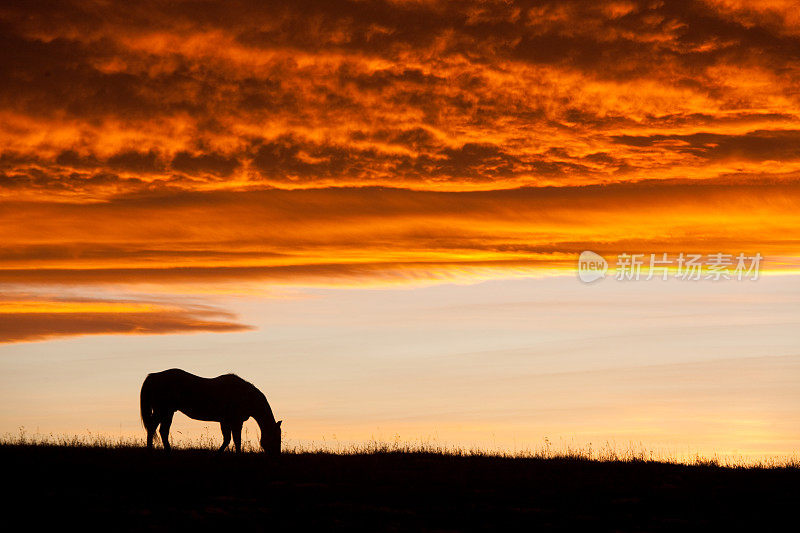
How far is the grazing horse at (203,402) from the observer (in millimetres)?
22656

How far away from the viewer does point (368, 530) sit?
11.9 metres

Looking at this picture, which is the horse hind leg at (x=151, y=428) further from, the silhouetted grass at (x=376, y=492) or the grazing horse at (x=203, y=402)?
the silhouetted grass at (x=376, y=492)

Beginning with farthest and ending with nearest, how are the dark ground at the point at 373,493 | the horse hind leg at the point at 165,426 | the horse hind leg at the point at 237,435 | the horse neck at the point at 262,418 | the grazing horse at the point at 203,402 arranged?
the horse neck at the point at 262,418
the horse hind leg at the point at 237,435
the grazing horse at the point at 203,402
the horse hind leg at the point at 165,426
the dark ground at the point at 373,493

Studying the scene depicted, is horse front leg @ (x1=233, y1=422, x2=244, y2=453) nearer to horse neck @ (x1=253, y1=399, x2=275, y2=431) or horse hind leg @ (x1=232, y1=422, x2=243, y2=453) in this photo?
horse hind leg @ (x1=232, y1=422, x2=243, y2=453)

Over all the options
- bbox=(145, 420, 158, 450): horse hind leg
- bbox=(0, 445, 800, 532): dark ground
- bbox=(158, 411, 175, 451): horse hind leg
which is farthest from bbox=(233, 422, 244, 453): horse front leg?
bbox=(0, 445, 800, 532): dark ground

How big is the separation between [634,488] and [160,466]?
30.7 feet

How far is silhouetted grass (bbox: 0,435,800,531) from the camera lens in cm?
1245

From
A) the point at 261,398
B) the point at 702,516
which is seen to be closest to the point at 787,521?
the point at 702,516

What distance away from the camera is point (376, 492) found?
48.9 feet

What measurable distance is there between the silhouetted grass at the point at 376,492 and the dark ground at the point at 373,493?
3cm

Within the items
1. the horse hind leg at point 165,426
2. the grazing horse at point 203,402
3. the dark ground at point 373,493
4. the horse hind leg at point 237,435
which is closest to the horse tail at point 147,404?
the grazing horse at point 203,402

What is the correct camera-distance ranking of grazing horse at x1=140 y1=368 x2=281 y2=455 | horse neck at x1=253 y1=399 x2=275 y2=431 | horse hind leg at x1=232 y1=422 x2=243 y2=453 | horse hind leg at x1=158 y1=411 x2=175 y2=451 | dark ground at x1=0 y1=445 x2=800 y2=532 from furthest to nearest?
horse neck at x1=253 y1=399 x2=275 y2=431, horse hind leg at x1=232 y1=422 x2=243 y2=453, grazing horse at x1=140 y1=368 x2=281 y2=455, horse hind leg at x1=158 y1=411 x2=175 y2=451, dark ground at x1=0 y1=445 x2=800 y2=532

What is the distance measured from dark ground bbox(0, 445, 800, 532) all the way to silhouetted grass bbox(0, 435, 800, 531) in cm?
3

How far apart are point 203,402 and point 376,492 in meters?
9.59
